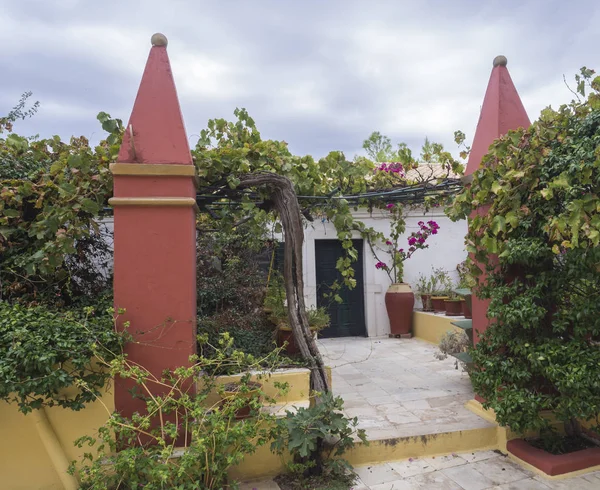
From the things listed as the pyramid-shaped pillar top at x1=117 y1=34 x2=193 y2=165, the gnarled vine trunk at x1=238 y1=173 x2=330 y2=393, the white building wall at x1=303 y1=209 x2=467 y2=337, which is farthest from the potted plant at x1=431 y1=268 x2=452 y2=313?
the pyramid-shaped pillar top at x1=117 y1=34 x2=193 y2=165

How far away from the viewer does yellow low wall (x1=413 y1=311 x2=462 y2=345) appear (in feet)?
21.7

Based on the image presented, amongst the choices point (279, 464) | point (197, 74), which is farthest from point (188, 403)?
point (197, 74)

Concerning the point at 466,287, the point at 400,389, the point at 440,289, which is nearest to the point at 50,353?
the point at 400,389

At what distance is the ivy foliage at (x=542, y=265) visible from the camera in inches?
101

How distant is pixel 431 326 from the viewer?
7051mm

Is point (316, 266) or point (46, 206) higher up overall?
point (46, 206)

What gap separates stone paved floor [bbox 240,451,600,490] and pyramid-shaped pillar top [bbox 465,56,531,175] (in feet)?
8.45

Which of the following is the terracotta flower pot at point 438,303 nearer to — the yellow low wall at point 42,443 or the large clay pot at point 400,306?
the large clay pot at point 400,306

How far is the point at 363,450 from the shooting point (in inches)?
123

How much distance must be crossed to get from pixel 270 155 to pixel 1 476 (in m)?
3.03

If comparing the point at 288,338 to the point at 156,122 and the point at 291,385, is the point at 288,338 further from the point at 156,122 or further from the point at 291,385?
the point at 156,122

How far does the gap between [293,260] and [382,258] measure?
4678 millimetres

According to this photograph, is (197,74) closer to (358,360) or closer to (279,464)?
(279,464)

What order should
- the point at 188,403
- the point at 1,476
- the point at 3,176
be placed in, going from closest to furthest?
the point at 188,403
the point at 1,476
the point at 3,176
